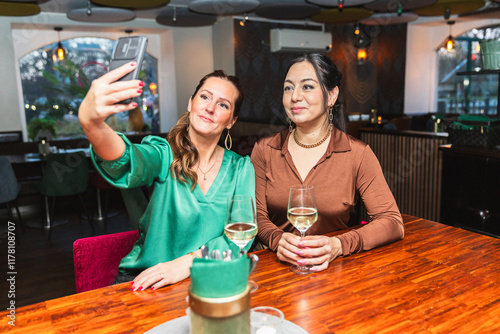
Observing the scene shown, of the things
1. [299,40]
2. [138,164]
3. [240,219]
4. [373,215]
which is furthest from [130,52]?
[299,40]

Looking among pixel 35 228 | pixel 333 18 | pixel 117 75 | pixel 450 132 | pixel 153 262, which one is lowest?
pixel 35 228

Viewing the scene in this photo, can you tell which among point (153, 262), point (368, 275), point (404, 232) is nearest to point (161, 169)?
point (153, 262)

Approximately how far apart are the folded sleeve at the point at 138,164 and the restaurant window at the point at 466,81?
987 cm

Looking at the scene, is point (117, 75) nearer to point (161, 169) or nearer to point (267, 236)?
point (161, 169)

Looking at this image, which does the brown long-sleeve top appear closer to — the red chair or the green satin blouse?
the green satin blouse

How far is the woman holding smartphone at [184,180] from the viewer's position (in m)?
1.33

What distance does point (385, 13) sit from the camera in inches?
298

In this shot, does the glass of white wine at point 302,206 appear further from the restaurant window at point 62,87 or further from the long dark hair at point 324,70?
the restaurant window at point 62,87

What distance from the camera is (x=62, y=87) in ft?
26.2

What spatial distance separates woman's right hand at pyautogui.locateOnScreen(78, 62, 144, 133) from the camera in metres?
1.03

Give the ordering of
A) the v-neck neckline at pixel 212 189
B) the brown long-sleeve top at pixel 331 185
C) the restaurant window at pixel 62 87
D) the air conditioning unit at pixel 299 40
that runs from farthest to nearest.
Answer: the air conditioning unit at pixel 299 40 → the restaurant window at pixel 62 87 → the brown long-sleeve top at pixel 331 185 → the v-neck neckline at pixel 212 189

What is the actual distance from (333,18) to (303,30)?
→ 1.76 metres

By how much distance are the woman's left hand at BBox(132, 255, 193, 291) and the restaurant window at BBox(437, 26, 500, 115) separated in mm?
10124

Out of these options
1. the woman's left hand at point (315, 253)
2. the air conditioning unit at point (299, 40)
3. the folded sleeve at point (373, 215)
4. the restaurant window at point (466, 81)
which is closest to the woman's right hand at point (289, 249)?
the woman's left hand at point (315, 253)
